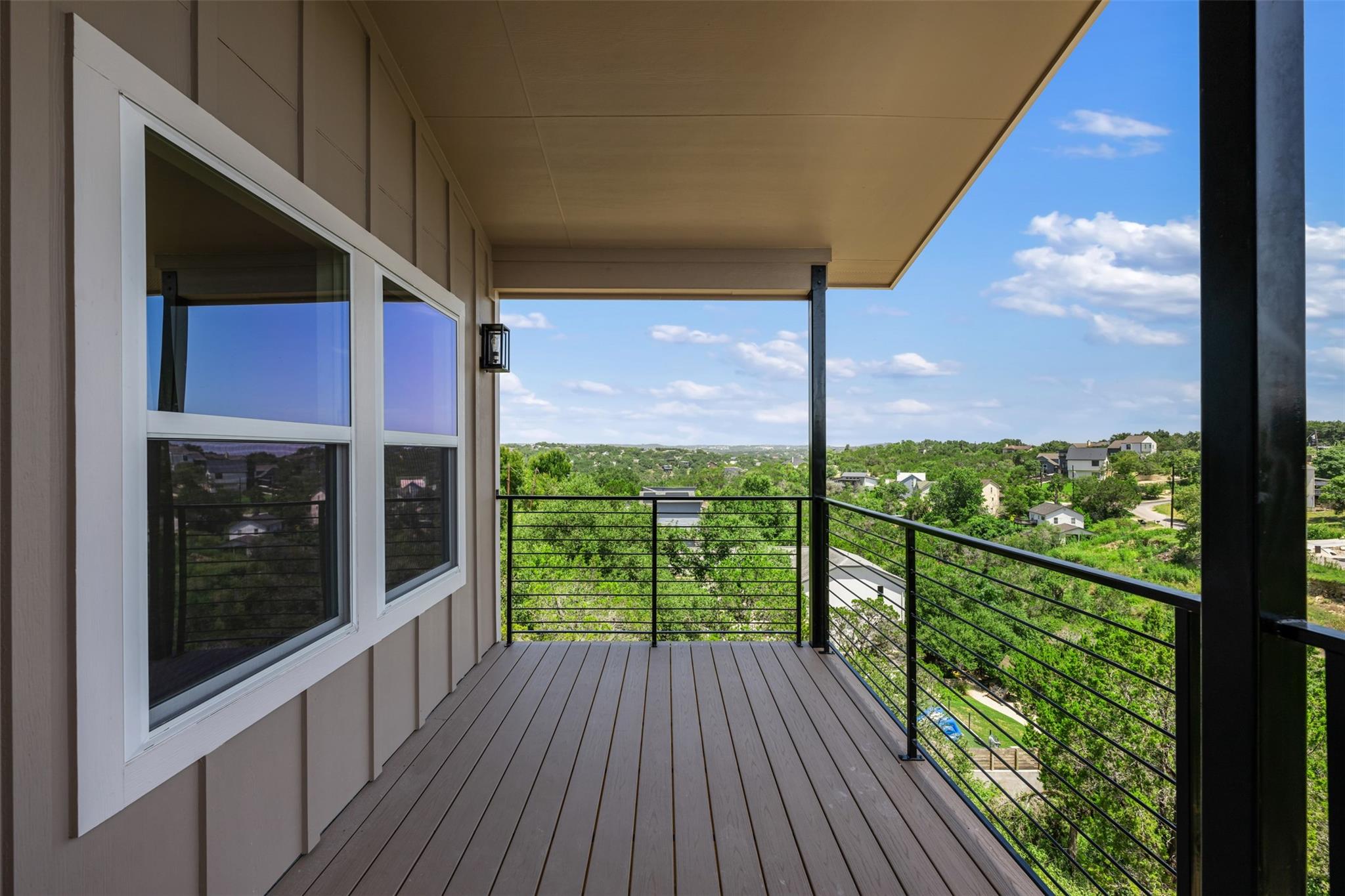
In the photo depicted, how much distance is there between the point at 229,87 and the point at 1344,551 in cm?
332

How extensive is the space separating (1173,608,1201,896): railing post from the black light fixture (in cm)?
314

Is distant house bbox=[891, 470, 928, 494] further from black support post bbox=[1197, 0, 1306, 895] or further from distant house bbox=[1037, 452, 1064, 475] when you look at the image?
black support post bbox=[1197, 0, 1306, 895]

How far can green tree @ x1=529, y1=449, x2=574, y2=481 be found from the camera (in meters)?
12.8

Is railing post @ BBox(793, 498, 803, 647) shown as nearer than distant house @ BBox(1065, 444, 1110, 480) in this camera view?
Yes

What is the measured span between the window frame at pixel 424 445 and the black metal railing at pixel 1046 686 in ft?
5.89

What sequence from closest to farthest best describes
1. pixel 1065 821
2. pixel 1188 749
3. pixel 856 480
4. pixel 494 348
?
pixel 1188 749
pixel 1065 821
pixel 494 348
pixel 856 480

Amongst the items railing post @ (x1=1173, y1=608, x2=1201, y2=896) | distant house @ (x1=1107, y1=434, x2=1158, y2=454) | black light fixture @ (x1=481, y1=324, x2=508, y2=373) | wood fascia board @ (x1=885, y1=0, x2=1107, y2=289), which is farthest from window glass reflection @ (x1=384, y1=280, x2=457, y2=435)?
distant house @ (x1=1107, y1=434, x2=1158, y2=454)

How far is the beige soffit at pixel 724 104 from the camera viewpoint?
6.60 ft

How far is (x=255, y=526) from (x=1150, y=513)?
16986mm

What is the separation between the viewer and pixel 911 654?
2.21 meters

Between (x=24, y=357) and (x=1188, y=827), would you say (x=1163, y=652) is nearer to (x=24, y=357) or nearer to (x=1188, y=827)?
(x=1188, y=827)

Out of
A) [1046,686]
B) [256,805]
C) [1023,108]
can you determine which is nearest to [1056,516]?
[1046,686]

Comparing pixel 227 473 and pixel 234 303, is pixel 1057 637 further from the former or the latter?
pixel 234 303

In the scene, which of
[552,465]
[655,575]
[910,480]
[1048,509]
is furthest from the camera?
[910,480]
